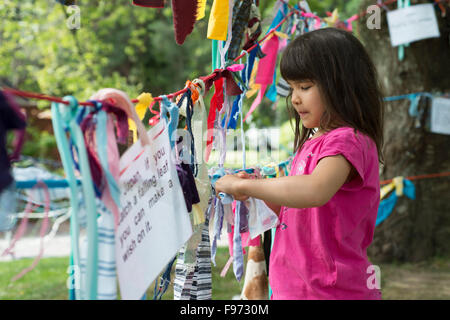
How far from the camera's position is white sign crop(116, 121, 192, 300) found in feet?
3.15

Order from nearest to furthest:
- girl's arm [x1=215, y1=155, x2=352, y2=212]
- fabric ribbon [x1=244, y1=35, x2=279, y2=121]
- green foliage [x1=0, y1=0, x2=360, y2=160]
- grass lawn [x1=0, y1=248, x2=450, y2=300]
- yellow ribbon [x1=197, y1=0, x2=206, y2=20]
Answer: girl's arm [x1=215, y1=155, x2=352, y2=212] < yellow ribbon [x1=197, y1=0, x2=206, y2=20] < fabric ribbon [x1=244, y1=35, x2=279, y2=121] < grass lawn [x1=0, y1=248, x2=450, y2=300] < green foliage [x1=0, y1=0, x2=360, y2=160]

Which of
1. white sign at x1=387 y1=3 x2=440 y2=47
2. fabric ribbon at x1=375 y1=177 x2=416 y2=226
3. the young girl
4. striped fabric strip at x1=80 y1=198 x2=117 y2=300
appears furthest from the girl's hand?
white sign at x1=387 y1=3 x2=440 y2=47

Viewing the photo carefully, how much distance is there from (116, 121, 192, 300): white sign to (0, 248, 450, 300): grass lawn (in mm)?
2283

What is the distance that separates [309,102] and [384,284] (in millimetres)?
2795

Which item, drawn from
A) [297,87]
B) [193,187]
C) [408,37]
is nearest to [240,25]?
[297,87]

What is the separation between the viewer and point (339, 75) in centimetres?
137

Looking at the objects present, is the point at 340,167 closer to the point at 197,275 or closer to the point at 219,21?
the point at 197,275

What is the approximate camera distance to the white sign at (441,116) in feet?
13.0

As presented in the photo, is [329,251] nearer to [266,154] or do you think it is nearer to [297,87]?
[297,87]

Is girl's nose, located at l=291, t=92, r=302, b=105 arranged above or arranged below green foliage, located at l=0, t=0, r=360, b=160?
below

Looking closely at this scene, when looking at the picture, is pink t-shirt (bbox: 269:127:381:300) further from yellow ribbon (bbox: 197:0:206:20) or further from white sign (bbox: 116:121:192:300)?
yellow ribbon (bbox: 197:0:206:20)

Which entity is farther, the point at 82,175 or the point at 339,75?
the point at 339,75

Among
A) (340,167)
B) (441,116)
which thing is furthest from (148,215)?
(441,116)

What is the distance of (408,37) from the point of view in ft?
13.1
